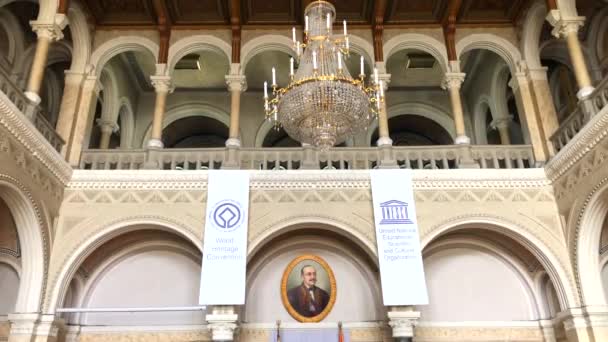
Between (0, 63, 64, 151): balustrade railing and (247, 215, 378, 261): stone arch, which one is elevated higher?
(0, 63, 64, 151): balustrade railing

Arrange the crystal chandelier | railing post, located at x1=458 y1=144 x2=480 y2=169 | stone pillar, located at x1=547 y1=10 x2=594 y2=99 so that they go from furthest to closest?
railing post, located at x1=458 y1=144 x2=480 y2=169
stone pillar, located at x1=547 y1=10 x2=594 y2=99
the crystal chandelier

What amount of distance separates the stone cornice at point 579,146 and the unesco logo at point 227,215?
5.17 metres

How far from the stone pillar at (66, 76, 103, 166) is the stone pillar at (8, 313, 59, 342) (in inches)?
→ 102

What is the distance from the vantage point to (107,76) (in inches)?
430

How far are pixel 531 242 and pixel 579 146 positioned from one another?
5.46 ft

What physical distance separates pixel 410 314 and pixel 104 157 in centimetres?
585

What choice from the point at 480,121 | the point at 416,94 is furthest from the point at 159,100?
the point at 480,121

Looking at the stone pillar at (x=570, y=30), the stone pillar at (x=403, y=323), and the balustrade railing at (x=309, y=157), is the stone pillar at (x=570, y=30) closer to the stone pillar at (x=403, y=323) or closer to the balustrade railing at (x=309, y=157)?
the balustrade railing at (x=309, y=157)

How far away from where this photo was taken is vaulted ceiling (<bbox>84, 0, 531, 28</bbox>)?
959 centimetres

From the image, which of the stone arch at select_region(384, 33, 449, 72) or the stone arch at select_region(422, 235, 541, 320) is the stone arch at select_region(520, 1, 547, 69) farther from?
the stone arch at select_region(422, 235, 541, 320)

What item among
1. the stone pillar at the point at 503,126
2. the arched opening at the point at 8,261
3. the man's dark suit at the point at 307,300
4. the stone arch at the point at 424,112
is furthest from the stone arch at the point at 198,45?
the stone pillar at the point at 503,126

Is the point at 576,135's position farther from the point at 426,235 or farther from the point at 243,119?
the point at 243,119

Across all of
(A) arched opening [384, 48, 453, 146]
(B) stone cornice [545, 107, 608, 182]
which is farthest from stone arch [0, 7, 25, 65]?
(B) stone cornice [545, 107, 608, 182]

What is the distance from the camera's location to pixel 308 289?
29.9 feet
